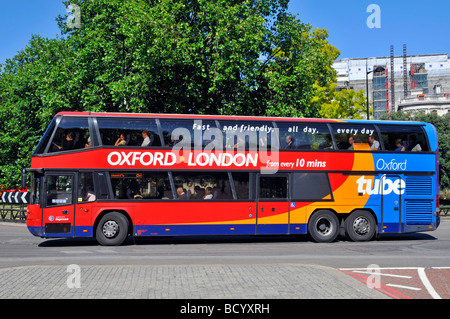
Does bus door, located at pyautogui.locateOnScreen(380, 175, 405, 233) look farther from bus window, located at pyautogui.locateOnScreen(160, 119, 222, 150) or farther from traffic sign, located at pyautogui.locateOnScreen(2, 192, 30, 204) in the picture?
traffic sign, located at pyautogui.locateOnScreen(2, 192, 30, 204)

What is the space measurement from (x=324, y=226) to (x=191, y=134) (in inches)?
210

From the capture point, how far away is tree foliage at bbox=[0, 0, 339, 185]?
24.7m

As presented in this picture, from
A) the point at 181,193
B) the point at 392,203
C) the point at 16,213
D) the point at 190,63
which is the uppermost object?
the point at 190,63

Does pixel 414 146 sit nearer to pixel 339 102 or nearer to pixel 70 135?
pixel 70 135

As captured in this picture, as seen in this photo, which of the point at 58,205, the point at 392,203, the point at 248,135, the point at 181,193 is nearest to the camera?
the point at 58,205

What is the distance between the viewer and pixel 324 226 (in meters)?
17.5

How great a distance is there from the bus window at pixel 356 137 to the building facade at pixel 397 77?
9719cm

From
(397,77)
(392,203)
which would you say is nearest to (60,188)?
(392,203)

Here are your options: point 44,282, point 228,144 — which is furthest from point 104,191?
point 44,282

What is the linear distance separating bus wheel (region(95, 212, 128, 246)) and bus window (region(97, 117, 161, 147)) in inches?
88.8

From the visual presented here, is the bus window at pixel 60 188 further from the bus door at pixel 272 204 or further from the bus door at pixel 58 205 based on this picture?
the bus door at pixel 272 204

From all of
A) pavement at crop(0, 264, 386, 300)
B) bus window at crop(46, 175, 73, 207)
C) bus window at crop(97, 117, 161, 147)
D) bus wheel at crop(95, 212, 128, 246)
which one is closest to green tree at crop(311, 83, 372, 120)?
bus window at crop(97, 117, 161, 147)

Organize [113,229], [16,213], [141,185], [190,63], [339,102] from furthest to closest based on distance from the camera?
[339,102]
[16,213]
[190,63]
[141,185]
[113,229]
